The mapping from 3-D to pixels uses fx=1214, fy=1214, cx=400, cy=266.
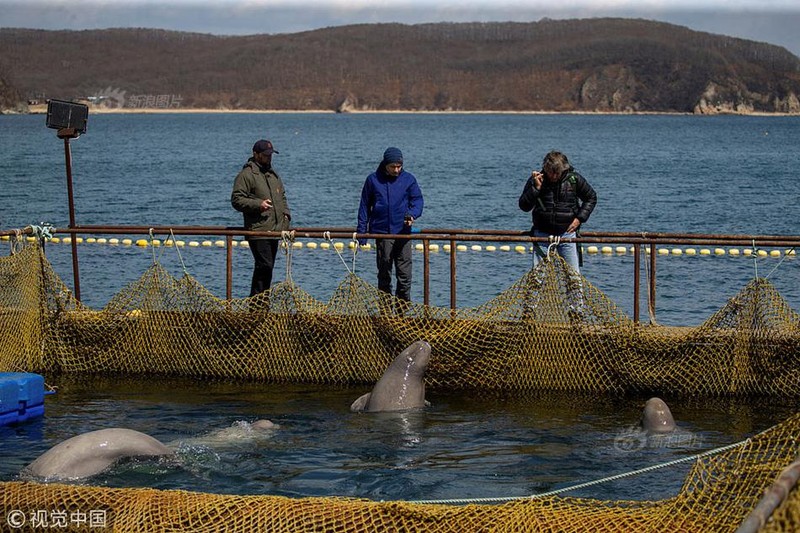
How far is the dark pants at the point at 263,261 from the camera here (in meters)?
15.5

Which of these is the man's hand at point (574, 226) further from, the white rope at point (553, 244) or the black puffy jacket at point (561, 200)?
the white rope at point (553, 244)

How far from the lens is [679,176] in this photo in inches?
2680

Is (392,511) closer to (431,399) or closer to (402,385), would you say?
(402,385)

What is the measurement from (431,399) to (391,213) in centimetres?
251

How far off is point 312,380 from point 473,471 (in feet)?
13.1

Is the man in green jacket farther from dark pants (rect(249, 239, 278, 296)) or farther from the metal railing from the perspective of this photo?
the metal railing

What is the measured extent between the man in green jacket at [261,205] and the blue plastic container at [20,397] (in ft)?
10.4

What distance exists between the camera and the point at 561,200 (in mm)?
14609

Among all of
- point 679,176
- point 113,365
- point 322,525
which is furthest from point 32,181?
point 322,525

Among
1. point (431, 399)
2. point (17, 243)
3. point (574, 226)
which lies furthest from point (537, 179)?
point (17, 243)

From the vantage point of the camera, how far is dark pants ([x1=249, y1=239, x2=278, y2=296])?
15.5 meters

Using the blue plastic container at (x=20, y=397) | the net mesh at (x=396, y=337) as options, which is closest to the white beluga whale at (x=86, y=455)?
the blue plastic container at (x=20, y=397)

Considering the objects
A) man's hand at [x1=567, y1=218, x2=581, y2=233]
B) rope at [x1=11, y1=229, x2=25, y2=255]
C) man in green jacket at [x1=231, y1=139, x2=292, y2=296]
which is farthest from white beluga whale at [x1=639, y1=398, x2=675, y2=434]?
rope at [x1=11, y1=229, x2=25, y2=255]

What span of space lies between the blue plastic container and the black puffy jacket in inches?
235
